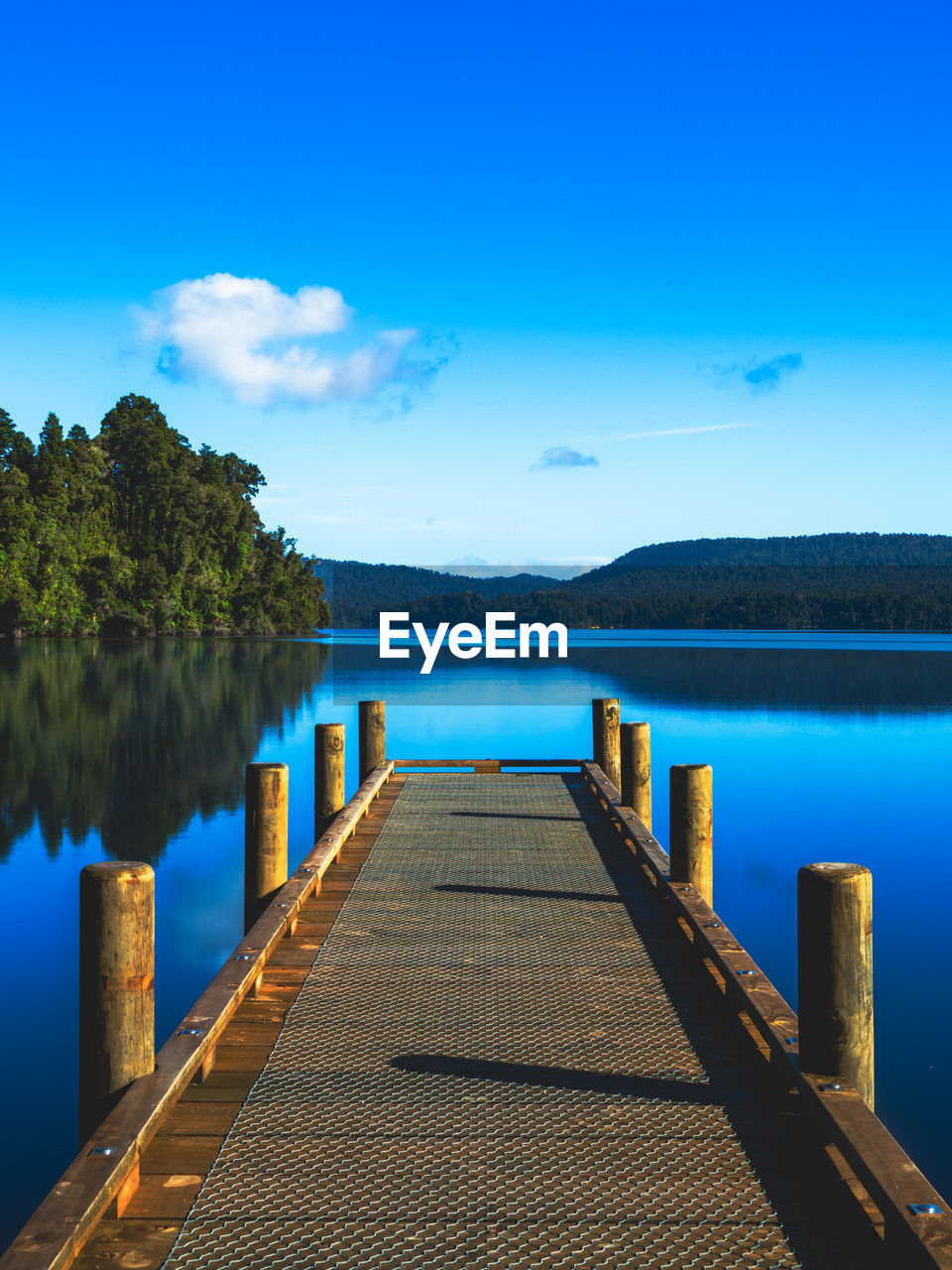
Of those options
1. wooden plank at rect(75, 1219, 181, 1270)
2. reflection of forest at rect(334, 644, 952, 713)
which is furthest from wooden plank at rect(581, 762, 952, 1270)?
reflection of forest at rect(334, 644, 952, 713)

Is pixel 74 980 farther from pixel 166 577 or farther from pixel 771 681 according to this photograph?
pixel 166 577

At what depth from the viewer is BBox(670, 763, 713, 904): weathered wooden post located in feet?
25.3

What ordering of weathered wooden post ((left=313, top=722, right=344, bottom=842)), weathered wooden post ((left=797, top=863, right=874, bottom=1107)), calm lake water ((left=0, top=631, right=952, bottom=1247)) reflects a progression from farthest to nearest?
Result: weathered wooden post ((left=313, top=722, right=344, bottom=842)) < calm lake water ((left=0, top=631, right=952, bottom=1247)) < weathered wooden post ((left=797, top=863, right=874, bottom=1107))

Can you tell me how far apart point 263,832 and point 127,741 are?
17.5m

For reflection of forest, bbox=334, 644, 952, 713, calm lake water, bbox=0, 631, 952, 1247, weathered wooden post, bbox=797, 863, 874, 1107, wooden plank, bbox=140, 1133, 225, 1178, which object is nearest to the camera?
wooden plank, bbox=140, 1133, 225, 1178

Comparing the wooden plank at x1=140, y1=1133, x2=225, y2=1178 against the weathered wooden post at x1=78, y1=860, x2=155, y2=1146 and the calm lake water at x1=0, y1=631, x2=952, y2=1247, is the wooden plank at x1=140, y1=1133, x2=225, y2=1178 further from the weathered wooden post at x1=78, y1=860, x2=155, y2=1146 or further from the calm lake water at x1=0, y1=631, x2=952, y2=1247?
the calm lake water at x1=0, y1=631, x2=952, y2=1247

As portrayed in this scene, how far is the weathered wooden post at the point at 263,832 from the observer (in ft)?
27.9

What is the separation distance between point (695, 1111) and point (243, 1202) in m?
1.79

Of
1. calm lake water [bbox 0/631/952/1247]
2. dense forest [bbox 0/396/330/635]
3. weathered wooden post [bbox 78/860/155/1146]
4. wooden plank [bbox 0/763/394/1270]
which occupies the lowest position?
calm lake water [bbox 0/631/952/1247]

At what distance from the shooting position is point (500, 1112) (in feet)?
13.6

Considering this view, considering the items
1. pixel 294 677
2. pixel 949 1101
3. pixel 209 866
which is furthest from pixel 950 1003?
pixel 294 677

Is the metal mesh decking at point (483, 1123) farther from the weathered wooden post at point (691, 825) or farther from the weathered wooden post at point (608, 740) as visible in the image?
the weathered wooden post at point (608, 740)

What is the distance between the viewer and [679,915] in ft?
22.5

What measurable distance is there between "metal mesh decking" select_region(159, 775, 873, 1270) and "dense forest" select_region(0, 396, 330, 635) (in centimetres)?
6994
